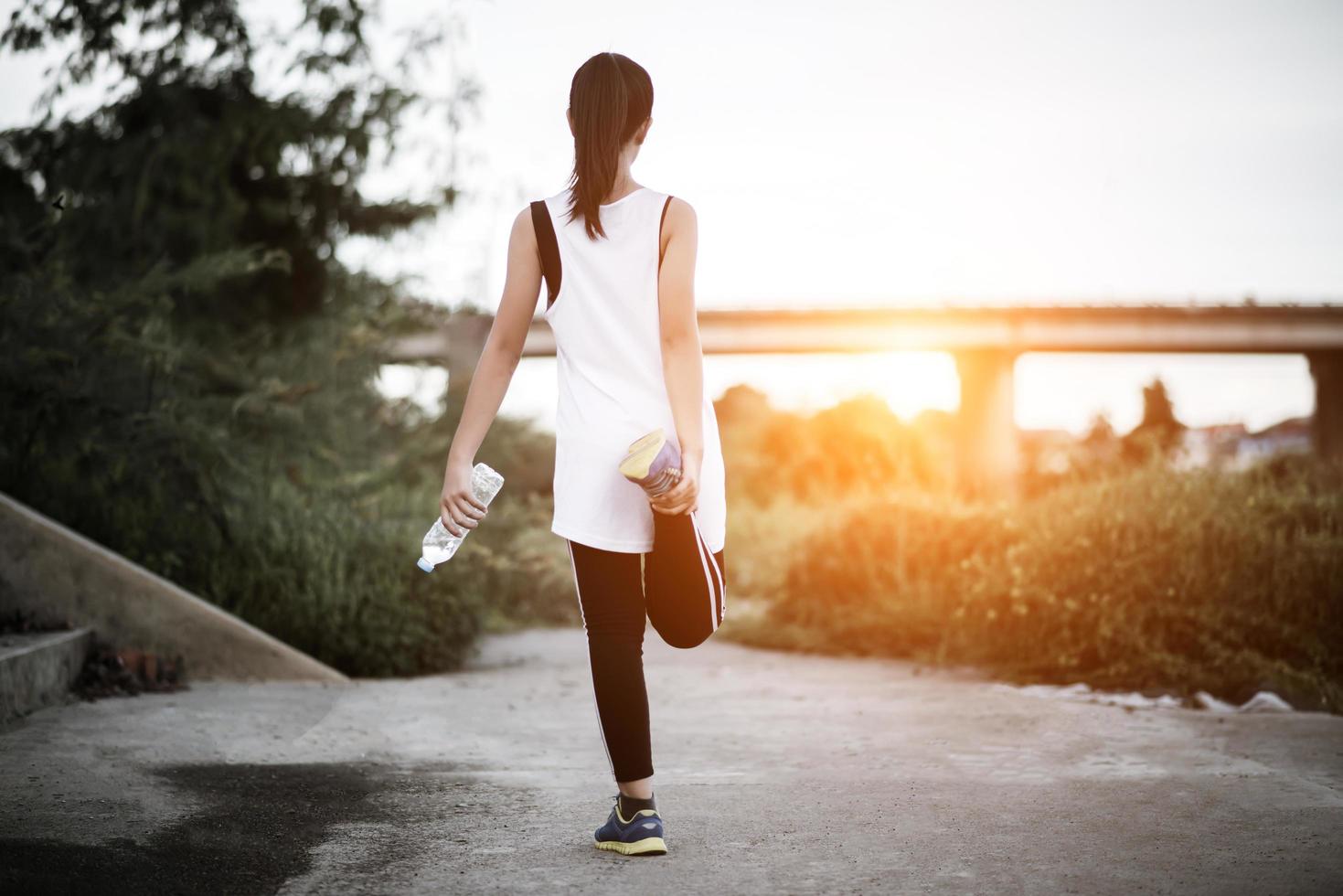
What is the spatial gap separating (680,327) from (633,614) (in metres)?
0.77

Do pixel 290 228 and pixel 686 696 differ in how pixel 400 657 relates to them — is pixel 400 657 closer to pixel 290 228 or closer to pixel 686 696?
pixel 686 696

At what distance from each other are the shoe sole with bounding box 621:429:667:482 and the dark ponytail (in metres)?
0.62

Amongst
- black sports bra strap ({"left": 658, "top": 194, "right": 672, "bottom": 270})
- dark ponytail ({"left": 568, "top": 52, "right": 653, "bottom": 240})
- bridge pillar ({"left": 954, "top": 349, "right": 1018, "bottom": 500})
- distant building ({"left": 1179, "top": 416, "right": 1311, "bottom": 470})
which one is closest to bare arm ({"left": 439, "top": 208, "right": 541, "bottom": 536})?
dark ponytail ({"left": 568, "top": 52, "right": 653, "bottom": 240})

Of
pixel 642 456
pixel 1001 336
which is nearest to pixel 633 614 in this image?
pixel 642 456

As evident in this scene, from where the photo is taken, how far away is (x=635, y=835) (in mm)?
3268

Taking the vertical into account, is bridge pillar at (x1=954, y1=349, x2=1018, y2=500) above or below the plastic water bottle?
above

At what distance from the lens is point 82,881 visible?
2959mm

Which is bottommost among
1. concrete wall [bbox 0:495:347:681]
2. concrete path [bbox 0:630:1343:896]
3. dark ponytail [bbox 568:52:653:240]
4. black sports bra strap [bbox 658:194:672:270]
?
concrete path [bbox 0:630:1343:896]

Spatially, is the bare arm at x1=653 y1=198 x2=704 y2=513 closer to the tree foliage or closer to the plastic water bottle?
the plastic water bottle

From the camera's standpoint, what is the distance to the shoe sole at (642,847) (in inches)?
128

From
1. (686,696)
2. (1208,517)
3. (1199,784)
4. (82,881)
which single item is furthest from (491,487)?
(1208,517)

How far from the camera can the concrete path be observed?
3.10 meters

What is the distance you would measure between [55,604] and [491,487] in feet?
11.7

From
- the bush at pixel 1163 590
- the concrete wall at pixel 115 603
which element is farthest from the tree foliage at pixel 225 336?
the bush at pixel 1163 590
